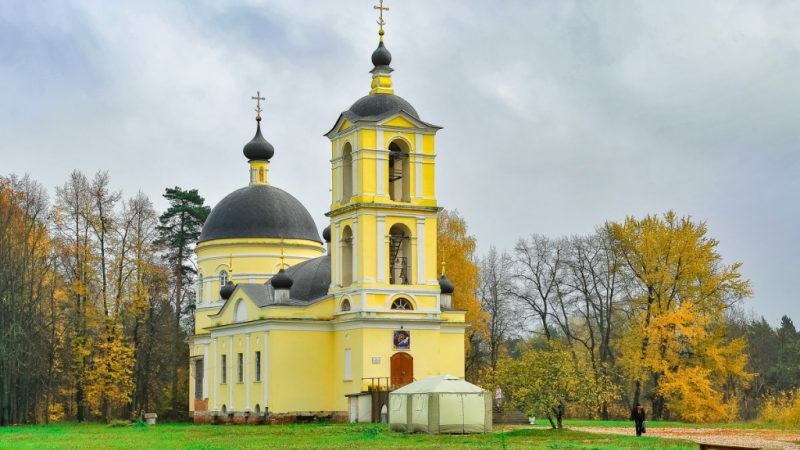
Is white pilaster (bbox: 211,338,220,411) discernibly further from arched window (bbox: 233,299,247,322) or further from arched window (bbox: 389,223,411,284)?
arched window (bbox: 389,223,411,284)

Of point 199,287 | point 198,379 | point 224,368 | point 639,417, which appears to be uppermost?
point 199,287

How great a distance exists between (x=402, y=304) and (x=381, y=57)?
10253mm

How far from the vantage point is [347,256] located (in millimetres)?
50688

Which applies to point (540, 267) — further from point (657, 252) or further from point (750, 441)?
point (750, 441)

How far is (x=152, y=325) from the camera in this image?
234ft

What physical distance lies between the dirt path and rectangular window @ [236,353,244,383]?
683 inches

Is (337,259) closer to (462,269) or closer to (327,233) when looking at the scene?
(327,233)

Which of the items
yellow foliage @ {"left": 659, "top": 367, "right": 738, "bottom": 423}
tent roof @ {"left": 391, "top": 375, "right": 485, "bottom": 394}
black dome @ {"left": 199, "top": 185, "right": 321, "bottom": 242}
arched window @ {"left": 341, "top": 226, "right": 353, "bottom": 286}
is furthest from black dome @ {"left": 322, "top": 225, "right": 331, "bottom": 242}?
tent roof @ {"left": 391, "top": 375, "right": 485, "bottom": 394}

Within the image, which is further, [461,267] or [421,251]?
[461,267]

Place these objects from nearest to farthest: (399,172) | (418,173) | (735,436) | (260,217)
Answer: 1. (735,436)
2. (418,173)
3. (399,172)
4. (260,217)

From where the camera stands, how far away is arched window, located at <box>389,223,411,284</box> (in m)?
49.7

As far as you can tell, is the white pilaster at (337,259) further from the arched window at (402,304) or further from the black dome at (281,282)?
the arched window at (402,304)

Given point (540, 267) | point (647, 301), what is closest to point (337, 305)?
point (647, 301)

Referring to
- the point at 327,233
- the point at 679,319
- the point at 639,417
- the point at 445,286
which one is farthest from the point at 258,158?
the point at 639,417
